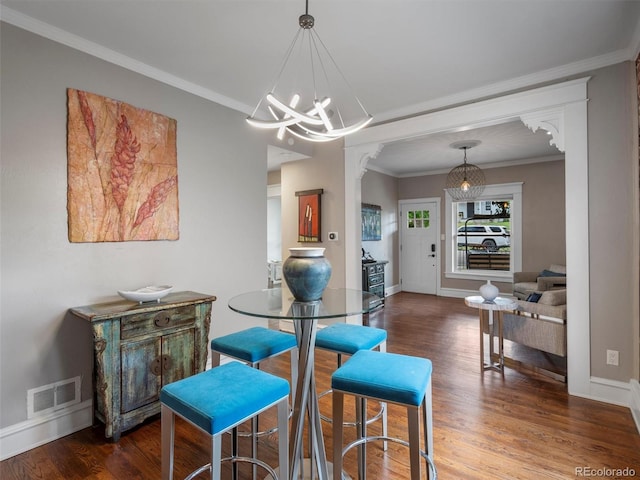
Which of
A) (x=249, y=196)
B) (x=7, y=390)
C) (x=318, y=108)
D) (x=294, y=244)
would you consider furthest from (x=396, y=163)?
(x=7, y=390)

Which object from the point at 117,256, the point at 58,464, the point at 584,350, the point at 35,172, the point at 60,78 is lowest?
the point at 58,464

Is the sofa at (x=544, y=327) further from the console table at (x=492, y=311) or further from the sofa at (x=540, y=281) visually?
the sofa at (x=540, y=281)

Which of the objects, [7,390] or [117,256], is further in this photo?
[117,256]

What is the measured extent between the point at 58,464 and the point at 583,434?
312 centimetres

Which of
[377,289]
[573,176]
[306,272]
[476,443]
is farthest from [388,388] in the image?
Answer: [377,289]

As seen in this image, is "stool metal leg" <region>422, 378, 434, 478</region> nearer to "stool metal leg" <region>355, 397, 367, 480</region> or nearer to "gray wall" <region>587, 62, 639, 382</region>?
"stool metal leg" <region>355, 397, 367, 480</region>

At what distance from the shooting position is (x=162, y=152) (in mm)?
2738

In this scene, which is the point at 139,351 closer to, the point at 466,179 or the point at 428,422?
the point at 428,422

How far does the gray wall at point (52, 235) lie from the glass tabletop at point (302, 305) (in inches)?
46.3

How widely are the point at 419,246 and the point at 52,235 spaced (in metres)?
6.45

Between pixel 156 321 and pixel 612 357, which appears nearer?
pixel 156 321

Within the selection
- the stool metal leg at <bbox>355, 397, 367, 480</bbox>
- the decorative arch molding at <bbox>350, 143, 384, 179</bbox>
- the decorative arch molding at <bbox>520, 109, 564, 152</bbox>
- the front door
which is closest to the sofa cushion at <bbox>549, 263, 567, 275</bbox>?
the front door

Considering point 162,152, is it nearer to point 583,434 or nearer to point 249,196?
point 249,196

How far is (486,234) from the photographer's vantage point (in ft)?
22.1
